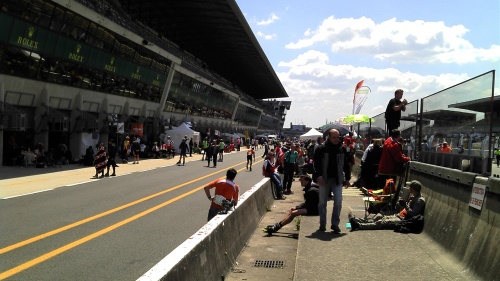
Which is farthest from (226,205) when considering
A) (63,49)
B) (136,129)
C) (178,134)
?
(178,134)

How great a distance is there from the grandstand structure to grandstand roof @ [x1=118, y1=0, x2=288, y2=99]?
158 mm

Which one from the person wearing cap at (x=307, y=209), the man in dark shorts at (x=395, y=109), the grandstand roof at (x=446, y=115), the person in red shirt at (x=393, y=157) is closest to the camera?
the grandstand roof at (x=446, y=115)

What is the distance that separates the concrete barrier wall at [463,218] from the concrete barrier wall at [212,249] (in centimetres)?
292

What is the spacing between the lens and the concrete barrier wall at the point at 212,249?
4331 millimetres

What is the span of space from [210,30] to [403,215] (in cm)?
5298

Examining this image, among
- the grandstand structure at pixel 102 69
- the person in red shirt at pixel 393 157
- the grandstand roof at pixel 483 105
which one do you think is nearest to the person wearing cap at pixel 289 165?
the person in red shirt at pixel 393 157

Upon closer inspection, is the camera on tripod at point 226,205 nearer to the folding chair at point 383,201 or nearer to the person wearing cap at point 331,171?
the person wearing cap at point 331,171

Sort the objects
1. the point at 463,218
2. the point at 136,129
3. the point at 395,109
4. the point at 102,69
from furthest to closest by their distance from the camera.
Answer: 1. the point at 136,129
2. the point at 102,69
3. the point at 395,109
4. the point at 463,218

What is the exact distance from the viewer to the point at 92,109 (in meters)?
33.0

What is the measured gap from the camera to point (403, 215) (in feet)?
26.2

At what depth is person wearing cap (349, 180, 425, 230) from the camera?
24.2 ft

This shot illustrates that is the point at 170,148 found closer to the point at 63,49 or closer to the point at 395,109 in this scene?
the point at 63,49

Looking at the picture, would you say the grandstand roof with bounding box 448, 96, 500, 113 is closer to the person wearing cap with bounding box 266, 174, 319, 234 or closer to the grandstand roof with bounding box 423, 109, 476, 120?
the grandstand roof with bounding box 423, 109, 476, 120

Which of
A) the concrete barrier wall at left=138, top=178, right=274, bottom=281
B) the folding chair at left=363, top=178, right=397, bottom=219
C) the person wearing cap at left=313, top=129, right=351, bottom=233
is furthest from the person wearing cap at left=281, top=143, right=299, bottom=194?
the person wearing cap at left=313, top=129, right=351, bottom=233
